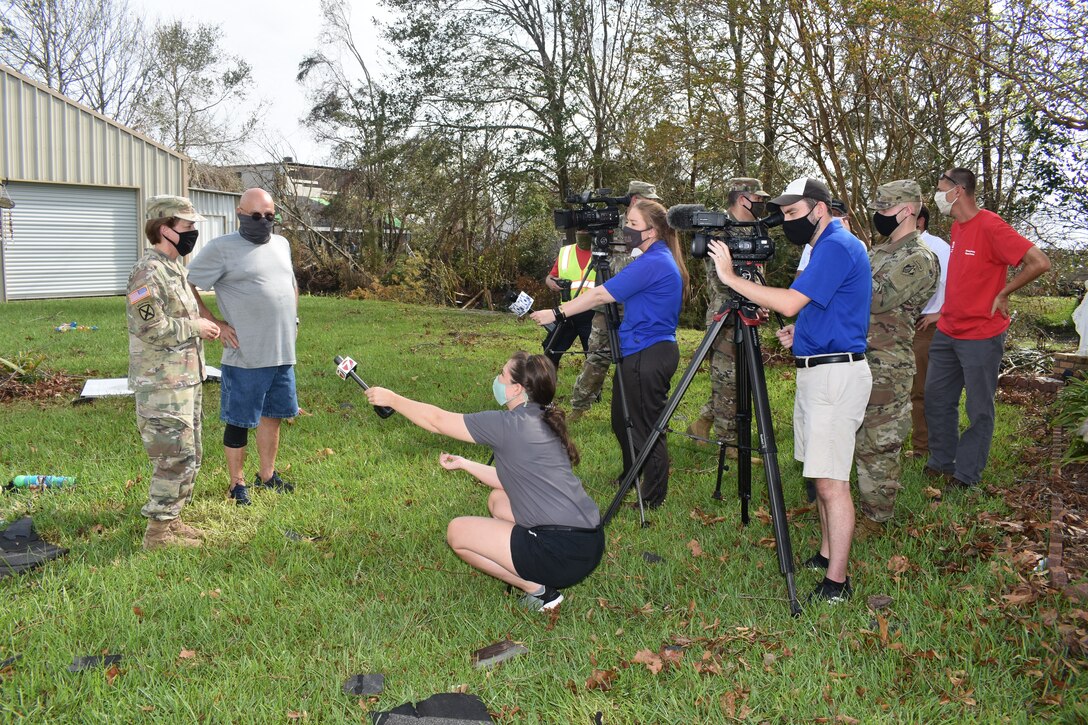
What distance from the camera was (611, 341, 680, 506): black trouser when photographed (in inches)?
204

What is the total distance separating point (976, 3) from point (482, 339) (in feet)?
27.1

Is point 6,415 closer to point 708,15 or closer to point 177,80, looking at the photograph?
point 708,15

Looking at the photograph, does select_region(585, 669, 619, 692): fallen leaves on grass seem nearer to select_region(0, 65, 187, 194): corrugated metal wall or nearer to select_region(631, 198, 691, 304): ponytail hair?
select_region(631, 198, 691, 304): ponytail hair

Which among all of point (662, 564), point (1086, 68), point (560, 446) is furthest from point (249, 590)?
point (1086, 68)

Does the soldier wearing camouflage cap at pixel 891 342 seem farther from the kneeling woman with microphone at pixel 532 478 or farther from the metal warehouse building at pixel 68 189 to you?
the metal warehouse building at pixel 68 189

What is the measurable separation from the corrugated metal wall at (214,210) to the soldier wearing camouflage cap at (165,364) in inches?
847

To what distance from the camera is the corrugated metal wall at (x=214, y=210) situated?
24.8 metres

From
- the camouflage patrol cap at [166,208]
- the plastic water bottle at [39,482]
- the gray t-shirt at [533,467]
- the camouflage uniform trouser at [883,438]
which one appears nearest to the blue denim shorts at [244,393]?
the camouflage patrol cap at [166,208]

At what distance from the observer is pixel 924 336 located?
6598 millimetres

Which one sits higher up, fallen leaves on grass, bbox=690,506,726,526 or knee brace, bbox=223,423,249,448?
knee brace, bbox=223,423,249,448

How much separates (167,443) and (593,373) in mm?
3946

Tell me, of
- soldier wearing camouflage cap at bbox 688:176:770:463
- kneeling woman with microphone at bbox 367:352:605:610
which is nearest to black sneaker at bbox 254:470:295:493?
kneeling woman with microphone at bbox 367:352:605:610

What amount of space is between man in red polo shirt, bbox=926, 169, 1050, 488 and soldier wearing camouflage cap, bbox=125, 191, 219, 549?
497cm

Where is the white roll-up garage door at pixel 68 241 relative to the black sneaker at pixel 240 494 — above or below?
above
